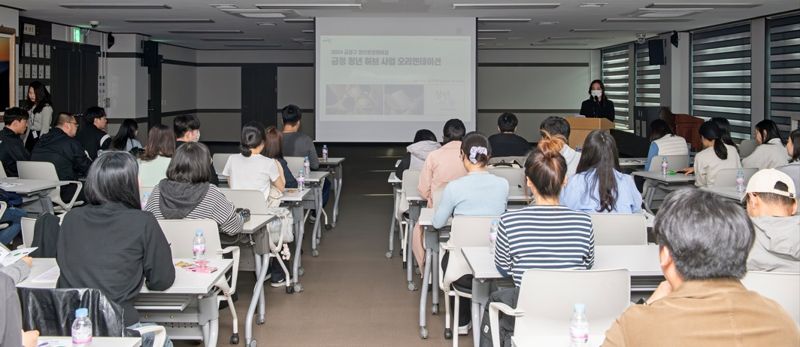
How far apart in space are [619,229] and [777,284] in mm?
1479

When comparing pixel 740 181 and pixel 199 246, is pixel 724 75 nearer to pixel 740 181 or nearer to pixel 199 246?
pixel 740 181

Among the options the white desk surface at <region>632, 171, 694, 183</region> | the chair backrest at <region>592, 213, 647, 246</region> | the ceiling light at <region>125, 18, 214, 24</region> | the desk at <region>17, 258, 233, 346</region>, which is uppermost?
the ceiling light at <region>125, 18, 214, 24</region>

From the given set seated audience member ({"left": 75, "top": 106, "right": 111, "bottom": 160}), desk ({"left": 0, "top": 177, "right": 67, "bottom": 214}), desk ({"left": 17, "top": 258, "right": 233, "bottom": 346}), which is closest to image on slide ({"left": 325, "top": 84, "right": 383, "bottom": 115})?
seated audience member ({"left": 75, "top": 106, "right": 111, "bottom": 160})

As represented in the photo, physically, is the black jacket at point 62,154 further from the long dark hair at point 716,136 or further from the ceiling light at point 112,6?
the long dark hair at point 716,136

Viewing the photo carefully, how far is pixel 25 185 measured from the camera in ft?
24.5

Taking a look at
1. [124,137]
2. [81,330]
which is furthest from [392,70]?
[81,330]

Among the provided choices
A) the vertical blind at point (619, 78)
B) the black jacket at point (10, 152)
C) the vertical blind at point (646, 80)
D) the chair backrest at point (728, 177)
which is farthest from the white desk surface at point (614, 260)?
the vertical blind at point (619, 78)

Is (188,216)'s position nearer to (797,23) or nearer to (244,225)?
(244,225)

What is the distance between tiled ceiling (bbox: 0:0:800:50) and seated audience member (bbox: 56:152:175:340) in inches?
289

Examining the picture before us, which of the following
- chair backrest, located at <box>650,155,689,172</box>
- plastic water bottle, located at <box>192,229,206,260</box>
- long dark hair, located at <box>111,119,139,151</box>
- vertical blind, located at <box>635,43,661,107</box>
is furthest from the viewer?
vertical blind, located at <box>635,43,661,107</box>

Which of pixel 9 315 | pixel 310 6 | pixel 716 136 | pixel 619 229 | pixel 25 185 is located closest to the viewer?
pixel 9 315

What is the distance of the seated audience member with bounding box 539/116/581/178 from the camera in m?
6.85

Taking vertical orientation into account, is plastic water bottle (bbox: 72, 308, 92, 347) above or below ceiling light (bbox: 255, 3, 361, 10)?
below

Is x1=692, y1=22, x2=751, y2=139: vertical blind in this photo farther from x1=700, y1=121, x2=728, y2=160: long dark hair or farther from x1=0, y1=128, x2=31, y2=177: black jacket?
x1=0, y1=128, x2=31, y2=177: black jacket
